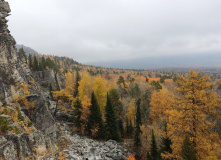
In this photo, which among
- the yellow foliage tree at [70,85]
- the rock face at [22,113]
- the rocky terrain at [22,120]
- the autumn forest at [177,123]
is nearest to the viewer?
the rock face at [22,113]

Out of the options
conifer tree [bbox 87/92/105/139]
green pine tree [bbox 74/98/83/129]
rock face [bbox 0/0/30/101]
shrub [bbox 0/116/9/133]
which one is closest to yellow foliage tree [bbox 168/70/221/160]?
shrub [bbox 0/116/9/133]

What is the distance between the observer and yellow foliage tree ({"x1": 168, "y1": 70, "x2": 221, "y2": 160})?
10.9 meters

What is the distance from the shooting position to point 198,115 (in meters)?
11.1

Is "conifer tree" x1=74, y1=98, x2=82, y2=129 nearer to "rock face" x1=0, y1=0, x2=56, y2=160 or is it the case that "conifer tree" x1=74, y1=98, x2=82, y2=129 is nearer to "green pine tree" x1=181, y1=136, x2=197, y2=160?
"rock face" x1=0, y1=0, x2=56, y2=160

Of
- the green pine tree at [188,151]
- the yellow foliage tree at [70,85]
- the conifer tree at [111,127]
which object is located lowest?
the conifer tree at [111,127]

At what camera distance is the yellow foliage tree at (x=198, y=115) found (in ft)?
35.8

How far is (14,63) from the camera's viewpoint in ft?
48.6

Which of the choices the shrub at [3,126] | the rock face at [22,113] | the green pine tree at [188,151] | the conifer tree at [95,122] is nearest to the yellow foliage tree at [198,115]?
the green pine tree at [188,151]

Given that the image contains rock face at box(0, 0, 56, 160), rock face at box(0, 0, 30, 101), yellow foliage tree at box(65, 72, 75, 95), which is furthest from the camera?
yellow foliage tree at box(65, 72, 75, 95)

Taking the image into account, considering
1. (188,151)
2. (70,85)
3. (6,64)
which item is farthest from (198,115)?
(70,85)

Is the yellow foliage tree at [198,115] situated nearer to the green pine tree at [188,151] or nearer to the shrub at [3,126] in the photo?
the green pine tree at [188,151]

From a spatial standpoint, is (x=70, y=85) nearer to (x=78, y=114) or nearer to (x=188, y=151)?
(x=78, y=114)

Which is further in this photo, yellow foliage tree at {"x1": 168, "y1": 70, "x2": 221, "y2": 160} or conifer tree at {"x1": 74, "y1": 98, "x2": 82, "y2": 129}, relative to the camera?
conifer tree at {"x1": 74, "y1": 98, "x2": 82, "y2": 129}

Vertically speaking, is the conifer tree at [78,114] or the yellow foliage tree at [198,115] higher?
the yellow foliage tree at [198,115]
